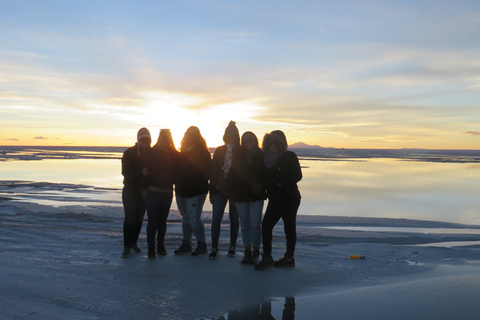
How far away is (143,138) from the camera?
6207 mm

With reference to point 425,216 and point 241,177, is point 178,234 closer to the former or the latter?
point 241,177

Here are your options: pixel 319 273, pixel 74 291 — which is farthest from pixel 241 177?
pixel 74 291

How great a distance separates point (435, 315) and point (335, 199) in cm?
1038

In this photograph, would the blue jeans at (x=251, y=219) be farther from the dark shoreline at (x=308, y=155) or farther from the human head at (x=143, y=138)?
the dark shoreline at (x=308, y=155)

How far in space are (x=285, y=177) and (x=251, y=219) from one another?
0.79 m

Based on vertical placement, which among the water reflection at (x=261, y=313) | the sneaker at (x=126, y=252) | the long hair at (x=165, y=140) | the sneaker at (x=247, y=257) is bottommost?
the water reflection at (x=261, y=313)

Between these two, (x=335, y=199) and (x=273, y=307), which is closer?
(x=273, y=307)

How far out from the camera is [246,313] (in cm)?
425

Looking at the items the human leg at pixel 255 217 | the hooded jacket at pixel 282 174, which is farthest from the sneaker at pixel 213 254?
the hooded jacket at pixel 282 174

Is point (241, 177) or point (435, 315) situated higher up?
point (241, 177)

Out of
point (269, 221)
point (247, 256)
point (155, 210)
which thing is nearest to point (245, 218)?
point (269, 221)

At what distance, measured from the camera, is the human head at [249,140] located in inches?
230

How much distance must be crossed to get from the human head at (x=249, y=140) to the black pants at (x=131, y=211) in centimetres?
188

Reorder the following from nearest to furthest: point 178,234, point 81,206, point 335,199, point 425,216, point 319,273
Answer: point 319,273, point 178,234, point 425,216, point 81,206, point 335,199
